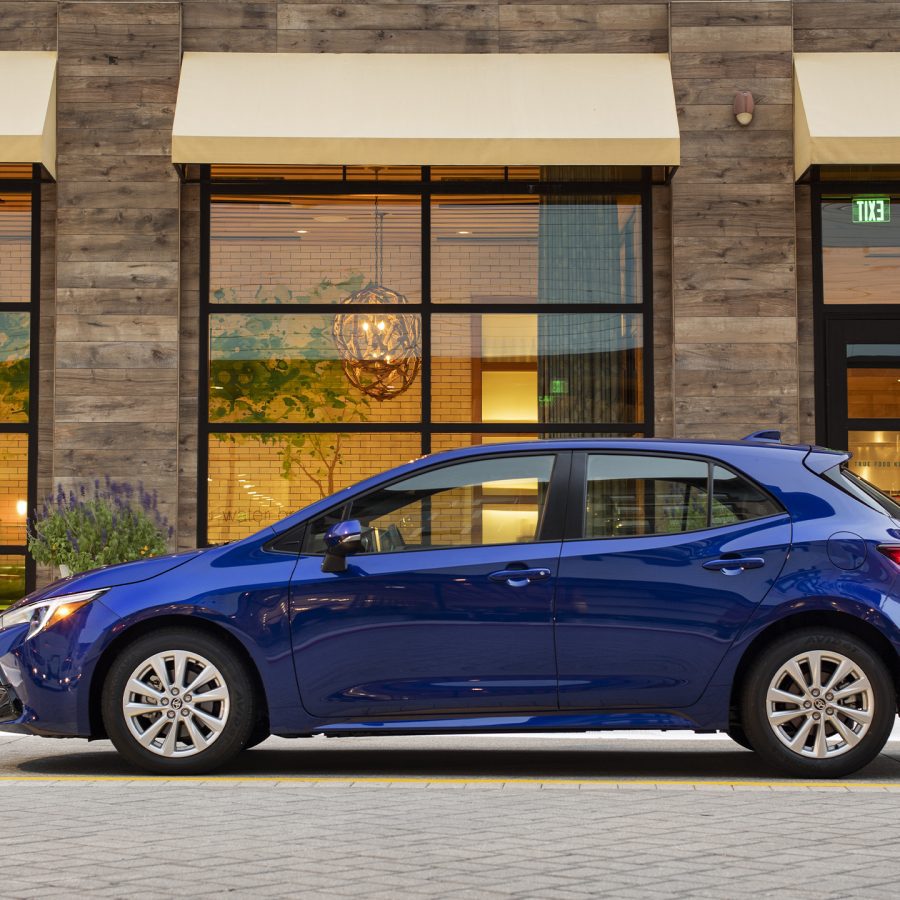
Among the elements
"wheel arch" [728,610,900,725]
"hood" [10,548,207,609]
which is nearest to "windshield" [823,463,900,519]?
"wheel arch" [728,610,900,725]

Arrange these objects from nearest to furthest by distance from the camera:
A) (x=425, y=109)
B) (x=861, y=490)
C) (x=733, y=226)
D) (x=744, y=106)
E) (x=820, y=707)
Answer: (x=820, y=707), (x=861, y=490), (x=425, y=109), (x=744, y=106), (x=733, y=226)

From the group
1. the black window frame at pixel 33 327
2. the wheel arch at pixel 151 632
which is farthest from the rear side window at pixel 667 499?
the black window frame at pixel 33 327

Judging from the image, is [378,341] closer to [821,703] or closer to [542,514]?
[542,514]

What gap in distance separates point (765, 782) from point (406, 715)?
65.8 inches

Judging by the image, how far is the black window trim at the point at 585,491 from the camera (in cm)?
744

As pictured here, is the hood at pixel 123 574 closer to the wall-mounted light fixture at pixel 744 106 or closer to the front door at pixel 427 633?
the front door at pixel 427 633

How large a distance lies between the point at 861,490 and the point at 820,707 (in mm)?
1087

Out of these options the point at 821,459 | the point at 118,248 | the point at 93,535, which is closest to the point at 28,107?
the point at 118,248

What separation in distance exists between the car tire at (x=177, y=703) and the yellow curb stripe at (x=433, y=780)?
0.11m

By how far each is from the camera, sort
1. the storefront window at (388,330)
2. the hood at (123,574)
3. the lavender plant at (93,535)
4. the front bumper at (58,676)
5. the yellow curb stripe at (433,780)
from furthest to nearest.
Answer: the storefront window at (388,330)
the lavender plant at (93,535)
the hood at (123,574)
the front bumper at (58,676)
the yellow curb stripe at (433,780)

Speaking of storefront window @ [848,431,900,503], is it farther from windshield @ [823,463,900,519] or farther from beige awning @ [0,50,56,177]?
beige awning @ [0,50,56,177]

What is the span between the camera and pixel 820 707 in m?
7.25

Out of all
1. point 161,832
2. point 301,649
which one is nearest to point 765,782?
point 301,649

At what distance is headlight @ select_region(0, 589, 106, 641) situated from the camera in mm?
7480
